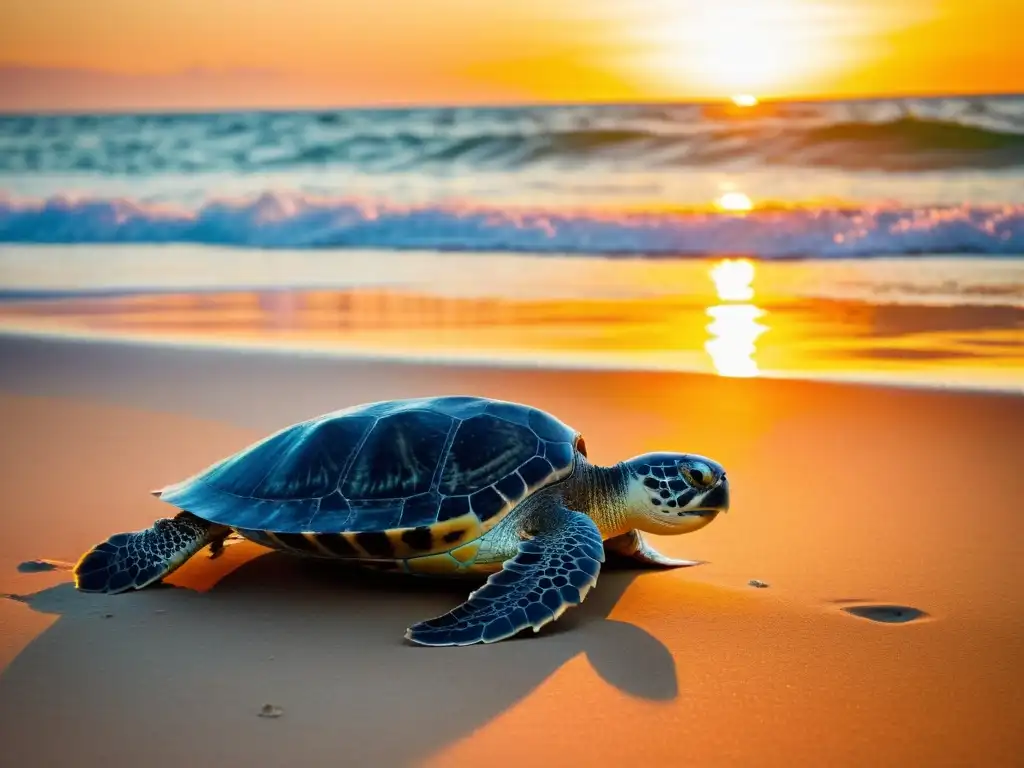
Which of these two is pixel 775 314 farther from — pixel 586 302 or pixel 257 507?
pixel 257 507

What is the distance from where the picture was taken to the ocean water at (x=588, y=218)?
10.6m

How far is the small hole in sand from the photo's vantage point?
399 centimetres

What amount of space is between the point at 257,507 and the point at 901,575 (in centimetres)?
269

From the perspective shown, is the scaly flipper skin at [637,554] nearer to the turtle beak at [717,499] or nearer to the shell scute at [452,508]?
the turtle beak at [717,499]

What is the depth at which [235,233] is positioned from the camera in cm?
1780

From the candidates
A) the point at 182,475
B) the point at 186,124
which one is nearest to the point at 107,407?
the point at 182,475

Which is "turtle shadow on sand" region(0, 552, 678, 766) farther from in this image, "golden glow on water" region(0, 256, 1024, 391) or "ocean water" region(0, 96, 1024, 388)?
"ocean water" region(0, 96, 1024, 388)

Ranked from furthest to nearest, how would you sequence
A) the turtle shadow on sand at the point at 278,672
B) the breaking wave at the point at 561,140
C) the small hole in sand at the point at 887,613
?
1. the breaking wave at the point at 561,140
2. the small hole in sand at the point at 887,613
3. the turtle shadow on sand at the point at 278,672

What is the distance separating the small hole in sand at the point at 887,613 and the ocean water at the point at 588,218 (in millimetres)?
4067

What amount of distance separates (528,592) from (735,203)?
52.7 feet

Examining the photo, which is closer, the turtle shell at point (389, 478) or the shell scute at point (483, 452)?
the turtle shell at point (389, 478)

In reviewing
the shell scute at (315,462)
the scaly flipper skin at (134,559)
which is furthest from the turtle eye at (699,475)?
the scaly flipper skin at (134,559)

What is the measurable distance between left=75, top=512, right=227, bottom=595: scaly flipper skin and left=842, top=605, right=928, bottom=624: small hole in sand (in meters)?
2.68

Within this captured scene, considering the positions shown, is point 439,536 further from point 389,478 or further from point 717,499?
point 717,499
